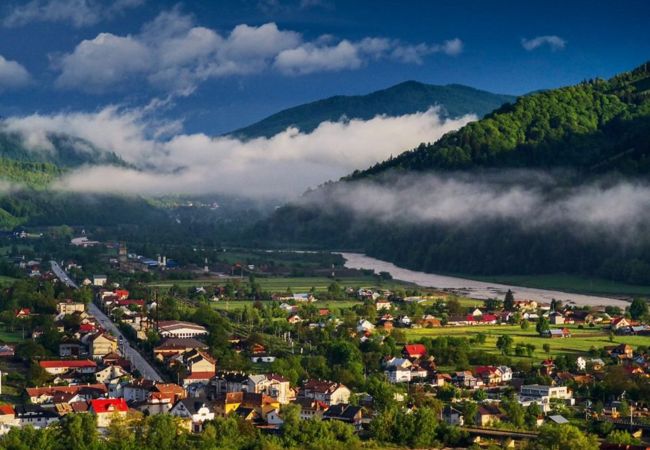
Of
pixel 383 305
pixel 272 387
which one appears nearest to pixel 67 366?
pixel 272 387

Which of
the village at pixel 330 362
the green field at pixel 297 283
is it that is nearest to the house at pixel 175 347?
the village at pixel 330 362

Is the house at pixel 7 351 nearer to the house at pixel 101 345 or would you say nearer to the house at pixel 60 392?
the house at pixel 101 345

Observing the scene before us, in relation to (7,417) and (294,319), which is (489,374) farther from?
(294,319)

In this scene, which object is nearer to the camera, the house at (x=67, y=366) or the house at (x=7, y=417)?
the house at (x=7, y=417)

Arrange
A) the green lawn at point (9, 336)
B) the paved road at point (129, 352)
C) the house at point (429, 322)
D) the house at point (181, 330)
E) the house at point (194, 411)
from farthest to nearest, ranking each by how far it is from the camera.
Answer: the house at point (429, 322)
the house at point (181, 330)
the green lawn at point (9, 336)
the paved road at point (129, 352)
the house at point (194, 411)

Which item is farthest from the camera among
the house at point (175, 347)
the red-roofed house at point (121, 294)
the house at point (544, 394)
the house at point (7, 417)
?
the red-roofed house at point (121, 294)

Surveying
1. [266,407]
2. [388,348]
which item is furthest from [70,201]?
[266,407]

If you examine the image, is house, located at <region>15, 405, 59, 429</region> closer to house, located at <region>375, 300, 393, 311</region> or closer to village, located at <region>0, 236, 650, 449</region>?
village, located at <region>0, 236, 650, 449</region>
